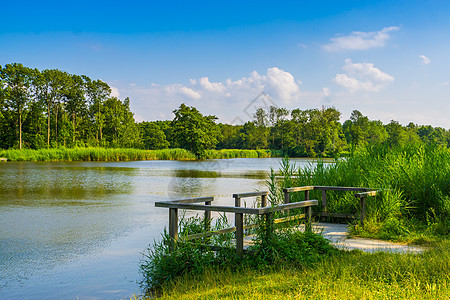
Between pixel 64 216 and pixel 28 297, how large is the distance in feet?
25.4

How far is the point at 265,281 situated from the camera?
16.6 feet

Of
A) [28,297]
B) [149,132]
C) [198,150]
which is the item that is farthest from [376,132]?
[28,297]

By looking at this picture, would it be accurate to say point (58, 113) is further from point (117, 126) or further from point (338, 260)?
point (338, 260)

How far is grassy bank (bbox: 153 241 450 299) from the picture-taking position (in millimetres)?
4340

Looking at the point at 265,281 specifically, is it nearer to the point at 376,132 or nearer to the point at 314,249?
the point at 314,249

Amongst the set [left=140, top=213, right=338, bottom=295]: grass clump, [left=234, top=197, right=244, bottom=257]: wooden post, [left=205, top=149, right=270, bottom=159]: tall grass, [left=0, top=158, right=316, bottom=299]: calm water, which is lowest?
[left=0, top=158, right=316, bottom=299]: calm water

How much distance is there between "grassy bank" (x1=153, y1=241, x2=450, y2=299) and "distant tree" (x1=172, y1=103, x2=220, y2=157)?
63.4 meters

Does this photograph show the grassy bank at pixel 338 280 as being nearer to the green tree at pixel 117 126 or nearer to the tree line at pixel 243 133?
the tree line at pixel 243 133

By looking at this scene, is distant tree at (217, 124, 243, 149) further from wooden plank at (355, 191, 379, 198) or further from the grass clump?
the grass clump

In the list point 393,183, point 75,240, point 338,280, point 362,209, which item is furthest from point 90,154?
point 338,280

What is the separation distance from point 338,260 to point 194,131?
64702 mm

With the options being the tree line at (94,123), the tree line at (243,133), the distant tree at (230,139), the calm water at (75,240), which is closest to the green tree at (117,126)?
the tree line at (94,123)

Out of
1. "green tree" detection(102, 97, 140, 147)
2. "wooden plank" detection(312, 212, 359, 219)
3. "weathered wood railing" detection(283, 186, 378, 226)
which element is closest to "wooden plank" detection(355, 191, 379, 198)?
"weathered wood railing" detection(283, 186, 378, 226)

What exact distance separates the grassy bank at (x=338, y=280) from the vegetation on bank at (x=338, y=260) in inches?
0.5
